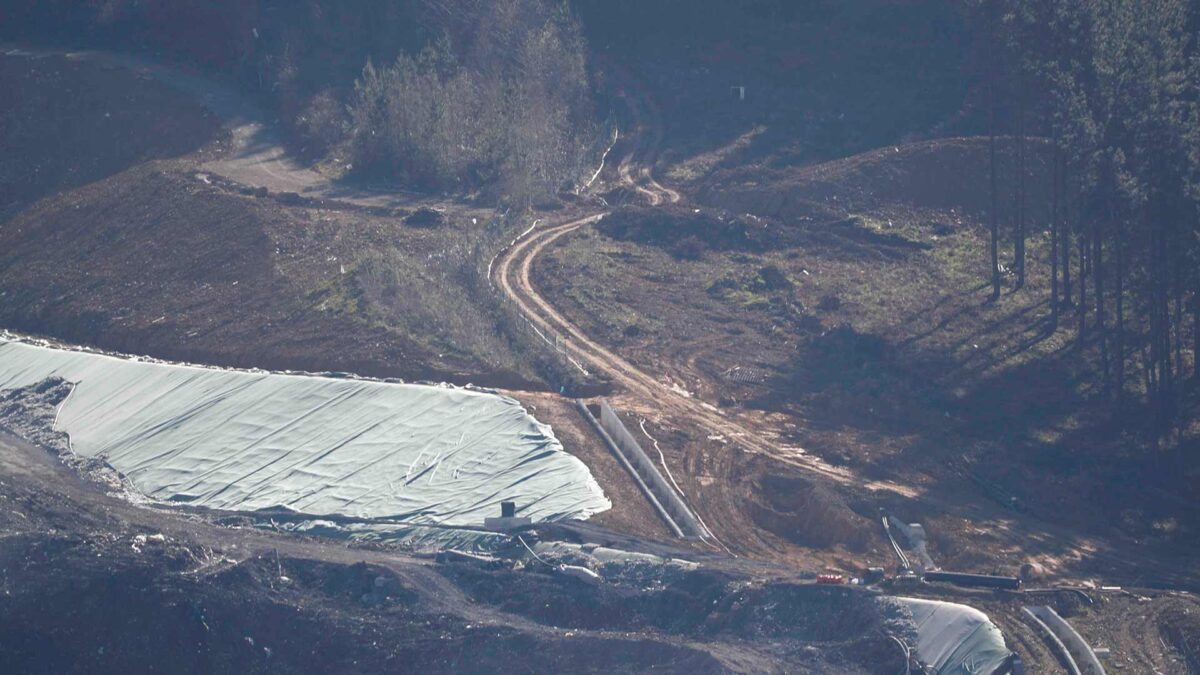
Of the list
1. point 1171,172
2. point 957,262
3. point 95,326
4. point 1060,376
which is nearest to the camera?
point 1171,172

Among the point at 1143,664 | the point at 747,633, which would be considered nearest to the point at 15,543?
the point at 747,633

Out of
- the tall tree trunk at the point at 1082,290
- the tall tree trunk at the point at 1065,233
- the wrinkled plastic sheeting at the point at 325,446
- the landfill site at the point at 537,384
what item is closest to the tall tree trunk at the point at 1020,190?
the landfill site at the point at 537,384

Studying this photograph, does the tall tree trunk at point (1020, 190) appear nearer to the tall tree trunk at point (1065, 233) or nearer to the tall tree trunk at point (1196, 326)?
the tall tree trunk at point (1065, 233)

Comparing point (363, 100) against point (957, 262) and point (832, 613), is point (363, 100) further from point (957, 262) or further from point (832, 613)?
point (832, 613)

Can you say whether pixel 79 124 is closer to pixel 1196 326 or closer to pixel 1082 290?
pixel 1082 290

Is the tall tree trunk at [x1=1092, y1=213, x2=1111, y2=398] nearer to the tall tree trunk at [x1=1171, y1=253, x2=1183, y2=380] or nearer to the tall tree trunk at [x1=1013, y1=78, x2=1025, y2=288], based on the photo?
the tall tree trunk at [x1=1171, y1=253, x2=1183, y2=380]

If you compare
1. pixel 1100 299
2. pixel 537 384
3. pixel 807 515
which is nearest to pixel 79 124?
pixel 537 384
